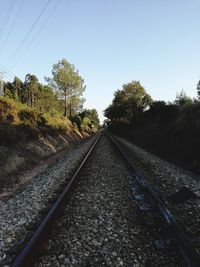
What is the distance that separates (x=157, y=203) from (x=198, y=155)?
24.3 ft

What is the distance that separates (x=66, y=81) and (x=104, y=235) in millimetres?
42531

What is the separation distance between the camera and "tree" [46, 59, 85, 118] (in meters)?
45.0

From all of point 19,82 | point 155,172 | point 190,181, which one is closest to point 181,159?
point 155,172

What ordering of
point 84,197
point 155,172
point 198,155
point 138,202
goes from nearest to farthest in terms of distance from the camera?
point 138,202, point 84,197, point 155,172, point 198,155

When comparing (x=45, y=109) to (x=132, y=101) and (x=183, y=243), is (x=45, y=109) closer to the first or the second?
(x=132, y=101)

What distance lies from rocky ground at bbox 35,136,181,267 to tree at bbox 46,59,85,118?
39.9 meters

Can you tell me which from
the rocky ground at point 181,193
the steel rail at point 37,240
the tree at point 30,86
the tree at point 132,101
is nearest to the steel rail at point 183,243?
the rocky ground at point 181,193

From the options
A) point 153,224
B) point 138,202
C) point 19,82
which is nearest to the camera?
point 153,224

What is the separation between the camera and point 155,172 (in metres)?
10.2

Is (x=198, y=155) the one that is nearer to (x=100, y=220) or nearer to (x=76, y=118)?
(x=100, y=220)

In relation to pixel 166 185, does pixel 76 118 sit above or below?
above

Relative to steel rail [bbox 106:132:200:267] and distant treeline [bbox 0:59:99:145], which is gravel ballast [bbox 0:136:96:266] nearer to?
steel rail [bbox 106:132:200:267]

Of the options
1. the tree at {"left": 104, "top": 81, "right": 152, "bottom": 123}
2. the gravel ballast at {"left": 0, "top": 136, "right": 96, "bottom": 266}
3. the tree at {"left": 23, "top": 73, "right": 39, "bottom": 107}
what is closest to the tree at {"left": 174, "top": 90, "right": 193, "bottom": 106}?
the tree at {"left": 104, "top": 81, "right": 152, "bottom": 123}

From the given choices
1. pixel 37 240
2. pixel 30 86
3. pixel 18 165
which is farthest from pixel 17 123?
pixel 30 86
